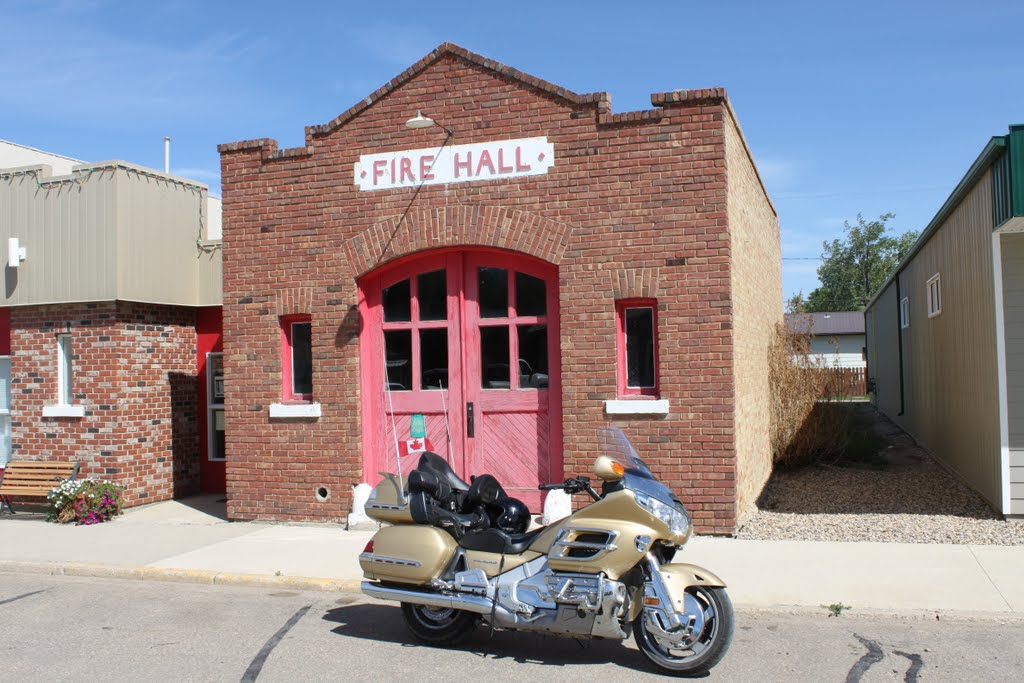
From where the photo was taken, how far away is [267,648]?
6.21 meters

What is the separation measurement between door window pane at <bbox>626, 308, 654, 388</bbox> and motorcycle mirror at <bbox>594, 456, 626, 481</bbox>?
13.8ft

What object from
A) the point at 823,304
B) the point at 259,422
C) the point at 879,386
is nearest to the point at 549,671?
the point at 259,422

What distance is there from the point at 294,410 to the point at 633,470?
5.93 m

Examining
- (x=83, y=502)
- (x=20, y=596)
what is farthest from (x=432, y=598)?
(x=83, y=502)

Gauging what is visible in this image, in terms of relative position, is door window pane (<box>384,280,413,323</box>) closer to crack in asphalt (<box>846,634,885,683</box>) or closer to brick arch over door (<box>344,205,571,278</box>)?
brick arch over door (<box>344,205,571,278</box>)

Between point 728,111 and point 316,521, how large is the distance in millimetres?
6449

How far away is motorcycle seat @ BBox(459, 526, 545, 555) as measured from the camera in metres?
5.94

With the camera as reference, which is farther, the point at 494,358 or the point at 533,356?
the point at 494,358

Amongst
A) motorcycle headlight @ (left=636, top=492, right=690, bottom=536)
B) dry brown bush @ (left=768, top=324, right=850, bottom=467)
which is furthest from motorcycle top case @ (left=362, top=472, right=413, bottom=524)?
dry brown bush @ (left=768, top=324, right=850, bottom=467)

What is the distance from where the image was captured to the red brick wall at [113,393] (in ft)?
39.3

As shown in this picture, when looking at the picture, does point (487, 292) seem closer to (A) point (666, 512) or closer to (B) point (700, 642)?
(A) point (666, 512)

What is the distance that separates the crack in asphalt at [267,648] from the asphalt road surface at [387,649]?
12 mm

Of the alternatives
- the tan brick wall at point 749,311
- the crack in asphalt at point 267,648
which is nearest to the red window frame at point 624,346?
the tan brick wall at point 749,311

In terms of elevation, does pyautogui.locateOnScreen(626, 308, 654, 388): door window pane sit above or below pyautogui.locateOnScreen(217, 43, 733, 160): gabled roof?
below
